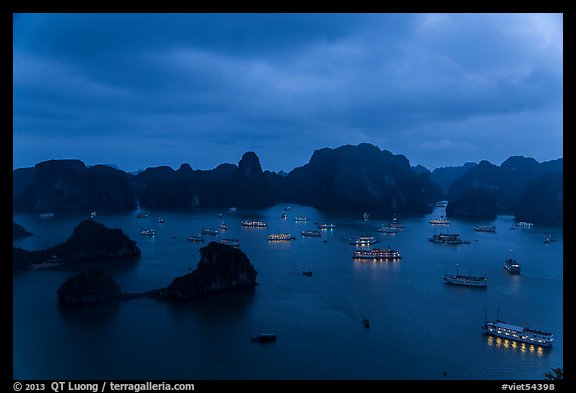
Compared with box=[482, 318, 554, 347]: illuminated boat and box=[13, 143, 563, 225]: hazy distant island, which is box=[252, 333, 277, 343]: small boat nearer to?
box=[482, 318, 554, 347]: illuminated boat

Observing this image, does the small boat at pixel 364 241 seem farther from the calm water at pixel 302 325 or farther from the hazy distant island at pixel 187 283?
the hazy distant island at pixel 187 283

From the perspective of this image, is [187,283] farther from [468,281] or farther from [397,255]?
[397,255]

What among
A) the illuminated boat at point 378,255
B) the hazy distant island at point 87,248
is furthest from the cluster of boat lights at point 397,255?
the hazy distant island at point 87,248

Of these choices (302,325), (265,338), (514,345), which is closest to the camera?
(265,338)

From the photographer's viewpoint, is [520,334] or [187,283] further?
[187,283]

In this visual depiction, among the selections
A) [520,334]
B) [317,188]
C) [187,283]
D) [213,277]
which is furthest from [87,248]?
[317,188]

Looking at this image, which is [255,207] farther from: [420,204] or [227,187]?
[420,204]
